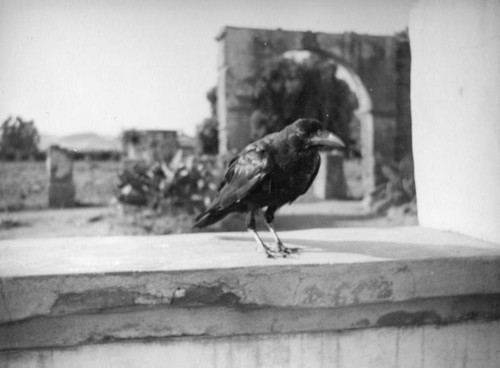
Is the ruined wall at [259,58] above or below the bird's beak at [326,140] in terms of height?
above

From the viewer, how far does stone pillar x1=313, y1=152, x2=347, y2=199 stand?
44.6 feet

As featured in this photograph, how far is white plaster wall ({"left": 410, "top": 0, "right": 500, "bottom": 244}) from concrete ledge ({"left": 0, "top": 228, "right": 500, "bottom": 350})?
0.95 ft

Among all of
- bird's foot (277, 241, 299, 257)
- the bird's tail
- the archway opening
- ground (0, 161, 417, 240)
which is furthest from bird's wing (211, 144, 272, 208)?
the archway opening

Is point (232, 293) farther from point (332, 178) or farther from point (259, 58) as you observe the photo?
point (332, 178)

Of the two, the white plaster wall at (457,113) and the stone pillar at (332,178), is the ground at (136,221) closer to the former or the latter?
the stone pillar at (332,178)

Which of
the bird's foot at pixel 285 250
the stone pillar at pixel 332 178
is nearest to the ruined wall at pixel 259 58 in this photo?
the stone pillar at pixel 332 178

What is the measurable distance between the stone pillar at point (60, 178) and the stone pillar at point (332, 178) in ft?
21.3

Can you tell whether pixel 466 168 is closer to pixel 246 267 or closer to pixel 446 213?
pixel 446 213

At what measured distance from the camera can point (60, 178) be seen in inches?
442

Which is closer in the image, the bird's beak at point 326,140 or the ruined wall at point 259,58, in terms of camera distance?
the bird's beak at point 326,140

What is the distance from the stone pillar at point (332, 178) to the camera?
535 inches

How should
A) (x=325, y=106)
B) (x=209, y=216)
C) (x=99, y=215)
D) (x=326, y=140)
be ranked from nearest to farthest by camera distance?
(x=326, y=140)
(x=209, y=216)
(x=99, y=215)
(x=325, y=106)

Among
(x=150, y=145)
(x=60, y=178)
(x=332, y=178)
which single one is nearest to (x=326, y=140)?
(x=150, y=145)

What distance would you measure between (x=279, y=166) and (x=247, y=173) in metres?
0.13
